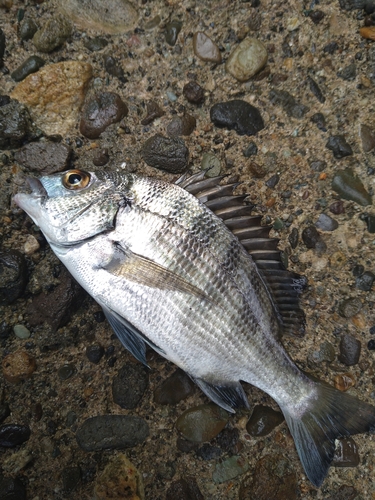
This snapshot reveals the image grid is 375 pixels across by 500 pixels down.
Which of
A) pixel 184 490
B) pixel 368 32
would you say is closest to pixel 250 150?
pixel 368 32

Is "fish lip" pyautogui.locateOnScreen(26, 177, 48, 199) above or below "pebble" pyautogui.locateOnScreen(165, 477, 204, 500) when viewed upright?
above

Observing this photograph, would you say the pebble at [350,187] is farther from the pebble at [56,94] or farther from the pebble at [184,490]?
the pebble at [184,490]

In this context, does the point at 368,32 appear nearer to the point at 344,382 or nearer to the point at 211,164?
the point at 211,164

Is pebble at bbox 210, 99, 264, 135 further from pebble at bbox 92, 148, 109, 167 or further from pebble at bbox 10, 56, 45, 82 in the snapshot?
pebble at bbox 10, 56, 45, 82

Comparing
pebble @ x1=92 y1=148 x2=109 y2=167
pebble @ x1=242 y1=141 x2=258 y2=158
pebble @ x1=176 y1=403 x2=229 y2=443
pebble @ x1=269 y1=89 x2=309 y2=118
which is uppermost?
pebble @ x1=269 y1=89 x2=309 y2=118

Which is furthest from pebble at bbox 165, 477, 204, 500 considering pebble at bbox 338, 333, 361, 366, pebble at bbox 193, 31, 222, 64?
pebble at bbox 193, 31, 222, 64

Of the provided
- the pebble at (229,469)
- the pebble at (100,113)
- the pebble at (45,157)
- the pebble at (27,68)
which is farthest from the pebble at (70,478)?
the pebble at (27,68)

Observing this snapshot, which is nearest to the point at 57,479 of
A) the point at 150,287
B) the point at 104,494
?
the point at 104,494
